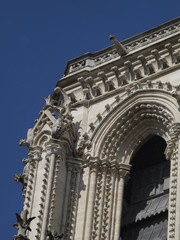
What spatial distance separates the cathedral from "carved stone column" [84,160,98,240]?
0.8 inches

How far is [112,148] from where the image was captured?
33.5m

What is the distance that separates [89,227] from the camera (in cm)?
3216

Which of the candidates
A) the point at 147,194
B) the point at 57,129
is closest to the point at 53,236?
the point at 57,129

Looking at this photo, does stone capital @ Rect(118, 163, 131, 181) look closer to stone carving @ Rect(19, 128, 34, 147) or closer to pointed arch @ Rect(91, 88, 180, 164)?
pointed arch @ Rect(91, 88, 180, 164)

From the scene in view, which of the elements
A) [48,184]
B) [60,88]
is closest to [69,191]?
[48,184]

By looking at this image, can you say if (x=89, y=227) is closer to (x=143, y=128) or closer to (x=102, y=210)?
(x=102, y=210)

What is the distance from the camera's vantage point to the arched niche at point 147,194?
32750mm

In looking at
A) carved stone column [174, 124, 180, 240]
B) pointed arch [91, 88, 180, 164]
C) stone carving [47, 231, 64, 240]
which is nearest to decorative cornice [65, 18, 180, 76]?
pointed arch [91, 88, 180, 164]

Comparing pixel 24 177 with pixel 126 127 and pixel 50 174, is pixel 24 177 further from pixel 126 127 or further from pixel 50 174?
pixel 126 127

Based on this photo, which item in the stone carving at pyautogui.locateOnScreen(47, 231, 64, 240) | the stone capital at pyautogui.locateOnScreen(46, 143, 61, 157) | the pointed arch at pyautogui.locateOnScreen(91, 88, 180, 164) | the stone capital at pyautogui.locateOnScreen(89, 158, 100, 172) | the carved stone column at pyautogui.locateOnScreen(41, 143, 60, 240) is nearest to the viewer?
the stone carving at pyautogui.locateOnScreen(47, 231, 64, 240)

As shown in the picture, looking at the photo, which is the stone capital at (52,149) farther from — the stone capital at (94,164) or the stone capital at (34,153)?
the stone capital at (94,164)

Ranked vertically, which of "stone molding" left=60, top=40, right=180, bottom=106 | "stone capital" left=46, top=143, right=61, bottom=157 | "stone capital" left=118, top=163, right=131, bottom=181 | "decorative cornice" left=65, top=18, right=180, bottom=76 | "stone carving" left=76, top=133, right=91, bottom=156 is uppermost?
"decorative cornice" left=65, top=18, right=180, bottom=76

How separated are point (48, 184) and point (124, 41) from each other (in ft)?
13.6

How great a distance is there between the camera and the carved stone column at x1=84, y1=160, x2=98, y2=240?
32.1 metres
